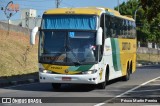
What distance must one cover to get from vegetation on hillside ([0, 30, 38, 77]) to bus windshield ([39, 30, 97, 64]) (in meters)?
16.9

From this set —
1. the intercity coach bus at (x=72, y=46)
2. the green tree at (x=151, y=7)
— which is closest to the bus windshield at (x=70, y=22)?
the intercity coach bus at (x=72, y=46)

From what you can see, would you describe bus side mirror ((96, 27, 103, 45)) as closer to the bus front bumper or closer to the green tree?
the bus front bumper

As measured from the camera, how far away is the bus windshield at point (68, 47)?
18.9 meters

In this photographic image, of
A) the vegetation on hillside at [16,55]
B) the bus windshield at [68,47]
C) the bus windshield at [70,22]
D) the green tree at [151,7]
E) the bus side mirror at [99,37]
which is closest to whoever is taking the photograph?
the bus side mirror at [99,37]

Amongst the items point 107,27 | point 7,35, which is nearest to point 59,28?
point 107,27

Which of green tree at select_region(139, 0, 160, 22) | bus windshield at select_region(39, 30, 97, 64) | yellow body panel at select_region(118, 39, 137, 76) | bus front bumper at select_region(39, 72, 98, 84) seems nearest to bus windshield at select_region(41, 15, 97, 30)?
bus windshield at select_region(39, 30, 97, 64)

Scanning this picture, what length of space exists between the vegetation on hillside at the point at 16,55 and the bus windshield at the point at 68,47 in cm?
1687

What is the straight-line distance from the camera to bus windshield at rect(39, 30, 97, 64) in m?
18.9

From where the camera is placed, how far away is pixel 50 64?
747 inches

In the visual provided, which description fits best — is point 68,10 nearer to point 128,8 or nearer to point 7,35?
point 7,35

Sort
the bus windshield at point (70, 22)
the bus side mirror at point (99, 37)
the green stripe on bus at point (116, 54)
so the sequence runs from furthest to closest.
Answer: the green stripe on bus at point (116, 54)
the bus windshield at point (70, 22)
the bus side mirror at point (99, 37)

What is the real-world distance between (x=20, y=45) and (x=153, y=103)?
33792 millimetres

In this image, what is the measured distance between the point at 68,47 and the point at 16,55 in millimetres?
24655

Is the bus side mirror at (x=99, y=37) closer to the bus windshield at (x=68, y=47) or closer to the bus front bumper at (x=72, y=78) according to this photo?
the bus windshield at (x=68, y=47)
